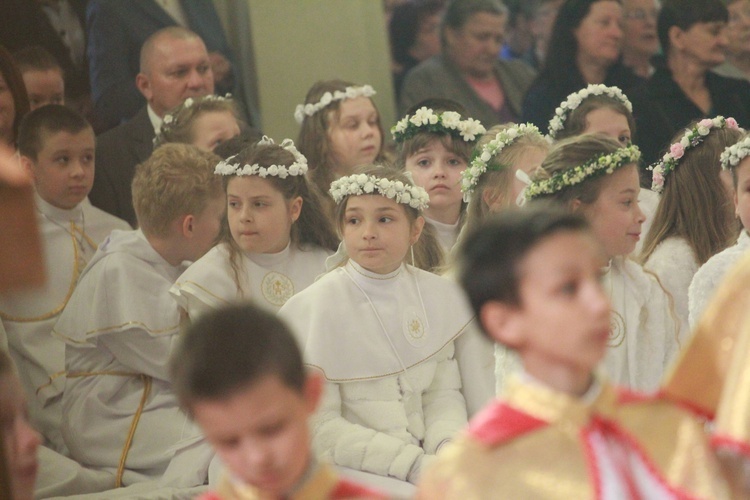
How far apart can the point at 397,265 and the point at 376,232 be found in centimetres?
22

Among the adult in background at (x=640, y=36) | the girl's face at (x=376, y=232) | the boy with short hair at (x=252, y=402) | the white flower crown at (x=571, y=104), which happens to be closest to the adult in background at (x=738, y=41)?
the adult in background at (x=640, y=36)

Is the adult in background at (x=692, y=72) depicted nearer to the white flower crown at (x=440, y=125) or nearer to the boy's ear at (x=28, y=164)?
the white flower crown at (x=440, y=125)

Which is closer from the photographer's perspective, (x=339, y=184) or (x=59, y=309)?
(x=339, y=184)

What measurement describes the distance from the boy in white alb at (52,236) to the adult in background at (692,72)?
429 centimetres

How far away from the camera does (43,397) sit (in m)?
5.64

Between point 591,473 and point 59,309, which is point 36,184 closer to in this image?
point 59,309

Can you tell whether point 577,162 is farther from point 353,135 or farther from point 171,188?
point 353,135

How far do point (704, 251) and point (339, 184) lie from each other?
5.67ft

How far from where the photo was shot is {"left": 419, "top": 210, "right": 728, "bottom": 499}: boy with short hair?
7.47ft

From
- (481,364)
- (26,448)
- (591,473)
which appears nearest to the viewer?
(591,473)

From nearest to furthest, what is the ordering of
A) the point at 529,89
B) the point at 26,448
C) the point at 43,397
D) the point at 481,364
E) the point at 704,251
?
the point at 26,448
the point at 481,364
the point at 704,251
the point at 43,397
the point at 529,89

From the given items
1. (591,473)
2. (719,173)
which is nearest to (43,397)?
(719,173)

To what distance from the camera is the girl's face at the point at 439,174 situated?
19.6ft

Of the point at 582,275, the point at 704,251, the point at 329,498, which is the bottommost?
the point at 704,251
